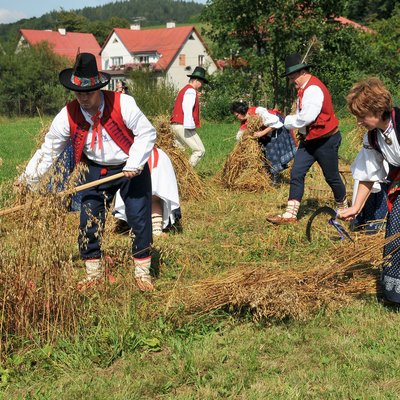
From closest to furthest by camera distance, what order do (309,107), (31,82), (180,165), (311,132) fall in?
(309,107)
(311,132)
(180,165)
(31,82)

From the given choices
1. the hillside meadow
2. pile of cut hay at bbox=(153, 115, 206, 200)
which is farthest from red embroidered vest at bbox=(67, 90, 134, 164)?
pile of cut hay at bbox=(153, 115, 206, 200)

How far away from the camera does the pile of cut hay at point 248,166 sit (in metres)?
8.39

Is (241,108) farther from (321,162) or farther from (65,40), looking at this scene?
(65,40)

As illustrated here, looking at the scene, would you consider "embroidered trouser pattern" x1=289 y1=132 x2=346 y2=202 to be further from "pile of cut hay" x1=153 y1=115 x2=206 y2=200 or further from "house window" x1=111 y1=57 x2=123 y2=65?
"house window" x1=111 y1=57 x2=123 y2=65

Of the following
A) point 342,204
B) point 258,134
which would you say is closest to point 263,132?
point 258,134

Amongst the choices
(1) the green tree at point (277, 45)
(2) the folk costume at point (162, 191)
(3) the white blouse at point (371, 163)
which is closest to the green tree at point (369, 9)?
(1) the green tree at point (277, 45)

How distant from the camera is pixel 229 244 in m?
5.63

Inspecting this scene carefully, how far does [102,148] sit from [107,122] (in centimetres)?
20

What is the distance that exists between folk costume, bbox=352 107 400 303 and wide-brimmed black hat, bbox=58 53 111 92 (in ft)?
6.11

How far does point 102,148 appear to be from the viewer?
409 cm

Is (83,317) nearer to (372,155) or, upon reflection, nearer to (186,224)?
(372,155)

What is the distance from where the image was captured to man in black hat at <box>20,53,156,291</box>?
393cm

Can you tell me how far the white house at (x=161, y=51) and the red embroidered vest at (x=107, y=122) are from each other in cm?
5478

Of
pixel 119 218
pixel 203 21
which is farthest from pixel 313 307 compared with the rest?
pixel 203 21
